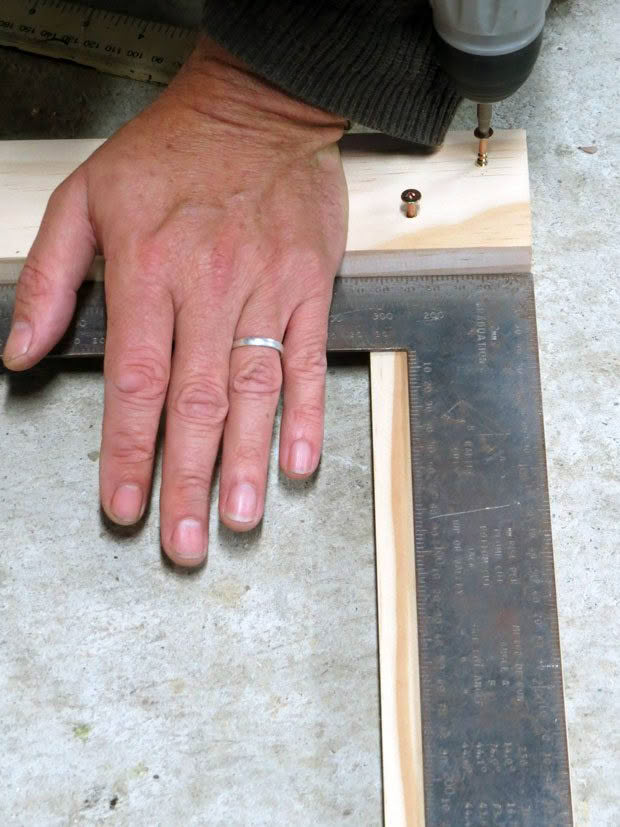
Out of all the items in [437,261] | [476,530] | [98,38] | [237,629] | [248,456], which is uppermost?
[98,38]

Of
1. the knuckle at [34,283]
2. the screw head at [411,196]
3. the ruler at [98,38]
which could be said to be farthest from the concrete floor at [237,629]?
the ruler at [98,38]

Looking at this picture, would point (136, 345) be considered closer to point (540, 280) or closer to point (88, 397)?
point (88, 397)

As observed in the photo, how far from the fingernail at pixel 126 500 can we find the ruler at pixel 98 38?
2.85ft

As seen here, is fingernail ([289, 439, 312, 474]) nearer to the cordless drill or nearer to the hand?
the hand

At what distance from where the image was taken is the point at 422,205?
1.48 metres

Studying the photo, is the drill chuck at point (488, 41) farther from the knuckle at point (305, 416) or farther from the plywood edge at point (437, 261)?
the knuckle at point (305, 416)

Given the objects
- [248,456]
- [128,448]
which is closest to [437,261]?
[248,456]

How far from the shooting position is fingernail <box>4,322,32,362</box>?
1359mm

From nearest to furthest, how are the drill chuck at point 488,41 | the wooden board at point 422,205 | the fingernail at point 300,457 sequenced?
the drill chuck at point 488,41 < the fingernail at point 300,457 < the wooden board at point 422,205

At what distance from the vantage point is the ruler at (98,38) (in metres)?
1.79

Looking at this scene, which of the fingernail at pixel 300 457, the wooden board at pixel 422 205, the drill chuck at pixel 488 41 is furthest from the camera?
the wooden board at pixel 422 205

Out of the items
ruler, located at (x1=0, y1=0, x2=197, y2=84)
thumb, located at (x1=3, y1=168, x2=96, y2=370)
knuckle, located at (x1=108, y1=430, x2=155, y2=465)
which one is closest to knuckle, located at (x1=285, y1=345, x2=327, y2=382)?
knuckle, located at (x1=108, y1=430, x2=155, y2=465)

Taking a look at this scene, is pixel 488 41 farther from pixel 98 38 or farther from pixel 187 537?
pixel 98 38

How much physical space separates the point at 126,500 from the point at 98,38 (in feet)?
3.28
